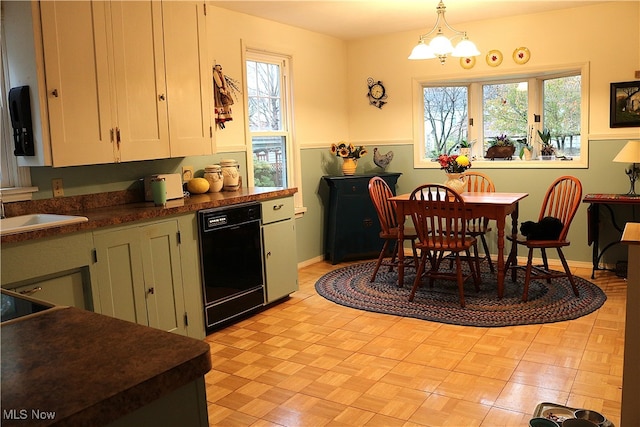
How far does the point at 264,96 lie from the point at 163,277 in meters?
2.34

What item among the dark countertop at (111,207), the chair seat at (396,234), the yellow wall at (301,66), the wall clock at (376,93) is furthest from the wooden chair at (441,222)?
the wall clock at (376,93)

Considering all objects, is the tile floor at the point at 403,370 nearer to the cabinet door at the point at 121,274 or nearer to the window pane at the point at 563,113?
the cabinet door at the point at 121,274

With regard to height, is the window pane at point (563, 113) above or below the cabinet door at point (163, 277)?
above

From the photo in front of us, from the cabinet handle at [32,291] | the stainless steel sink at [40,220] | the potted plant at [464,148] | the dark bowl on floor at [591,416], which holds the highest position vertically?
the potted plant at [464,148]

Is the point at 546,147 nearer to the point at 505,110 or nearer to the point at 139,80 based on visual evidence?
the point at 505,110

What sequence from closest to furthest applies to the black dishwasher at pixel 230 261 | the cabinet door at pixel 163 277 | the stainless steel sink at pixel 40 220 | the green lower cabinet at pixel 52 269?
the green lower cabinet at pixel 52 269
the stainless steel sink at pixel 40 220
the cabinet door at pixel 163 277
the black dishwasher at pixel 230 261

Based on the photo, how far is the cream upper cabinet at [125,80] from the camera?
3000 mm

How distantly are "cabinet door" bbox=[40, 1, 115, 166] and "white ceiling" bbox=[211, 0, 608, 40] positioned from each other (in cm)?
142

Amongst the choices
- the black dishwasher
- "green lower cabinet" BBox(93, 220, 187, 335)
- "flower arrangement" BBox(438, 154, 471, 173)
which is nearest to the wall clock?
"flower arrangement" BBox(438, 154, 471, 173)

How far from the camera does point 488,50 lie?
17.5 feet

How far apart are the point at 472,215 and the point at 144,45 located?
2.47 metres

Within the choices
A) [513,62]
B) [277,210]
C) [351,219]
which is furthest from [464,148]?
[277,210]

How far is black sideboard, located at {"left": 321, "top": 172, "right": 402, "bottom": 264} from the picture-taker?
→ 18.1 feet

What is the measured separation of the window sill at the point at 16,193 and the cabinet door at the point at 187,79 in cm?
88
